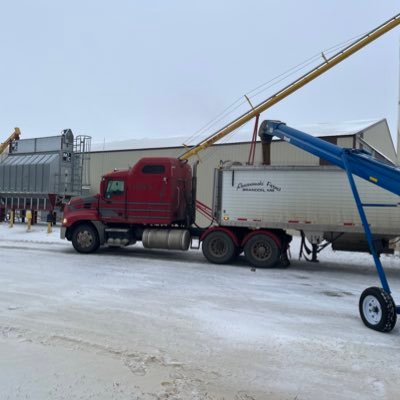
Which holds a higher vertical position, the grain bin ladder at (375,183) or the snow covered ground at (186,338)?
the grain bin ladder at (375,183)

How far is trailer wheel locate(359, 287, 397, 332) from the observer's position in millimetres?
6141

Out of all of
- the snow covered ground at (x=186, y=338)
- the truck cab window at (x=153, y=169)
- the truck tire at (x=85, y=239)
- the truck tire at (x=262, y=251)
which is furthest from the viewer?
the truck tire at (x=85, y=239)

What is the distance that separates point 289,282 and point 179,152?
18.6 meters

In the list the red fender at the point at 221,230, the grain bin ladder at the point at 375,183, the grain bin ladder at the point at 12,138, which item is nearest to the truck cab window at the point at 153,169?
the red fender at the point at 221,230

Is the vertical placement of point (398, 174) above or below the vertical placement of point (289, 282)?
above

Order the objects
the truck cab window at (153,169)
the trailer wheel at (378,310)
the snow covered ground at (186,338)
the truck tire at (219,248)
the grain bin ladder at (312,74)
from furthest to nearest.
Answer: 1. the grain bin ladder at (312,74)
2. the truck cab window at (153,169)
3. the truck tire at (219,248)
4. the trailer wheel at (378,310)
5. the snow covered ground at (186,338)

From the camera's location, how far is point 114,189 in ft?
47.3

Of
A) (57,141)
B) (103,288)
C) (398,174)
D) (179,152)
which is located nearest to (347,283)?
(398,174)

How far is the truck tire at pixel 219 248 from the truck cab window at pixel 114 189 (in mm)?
3345

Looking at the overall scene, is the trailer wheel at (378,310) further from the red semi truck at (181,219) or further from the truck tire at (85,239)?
the truck tire at (85,239)

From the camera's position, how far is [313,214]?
12.0 metres

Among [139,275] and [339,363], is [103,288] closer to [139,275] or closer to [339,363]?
[139,275]

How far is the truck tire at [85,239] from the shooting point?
14492mm

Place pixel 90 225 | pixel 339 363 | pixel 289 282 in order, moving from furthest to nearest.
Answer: pixel 90 225 < pixel 289 282 < pixel 339 363
